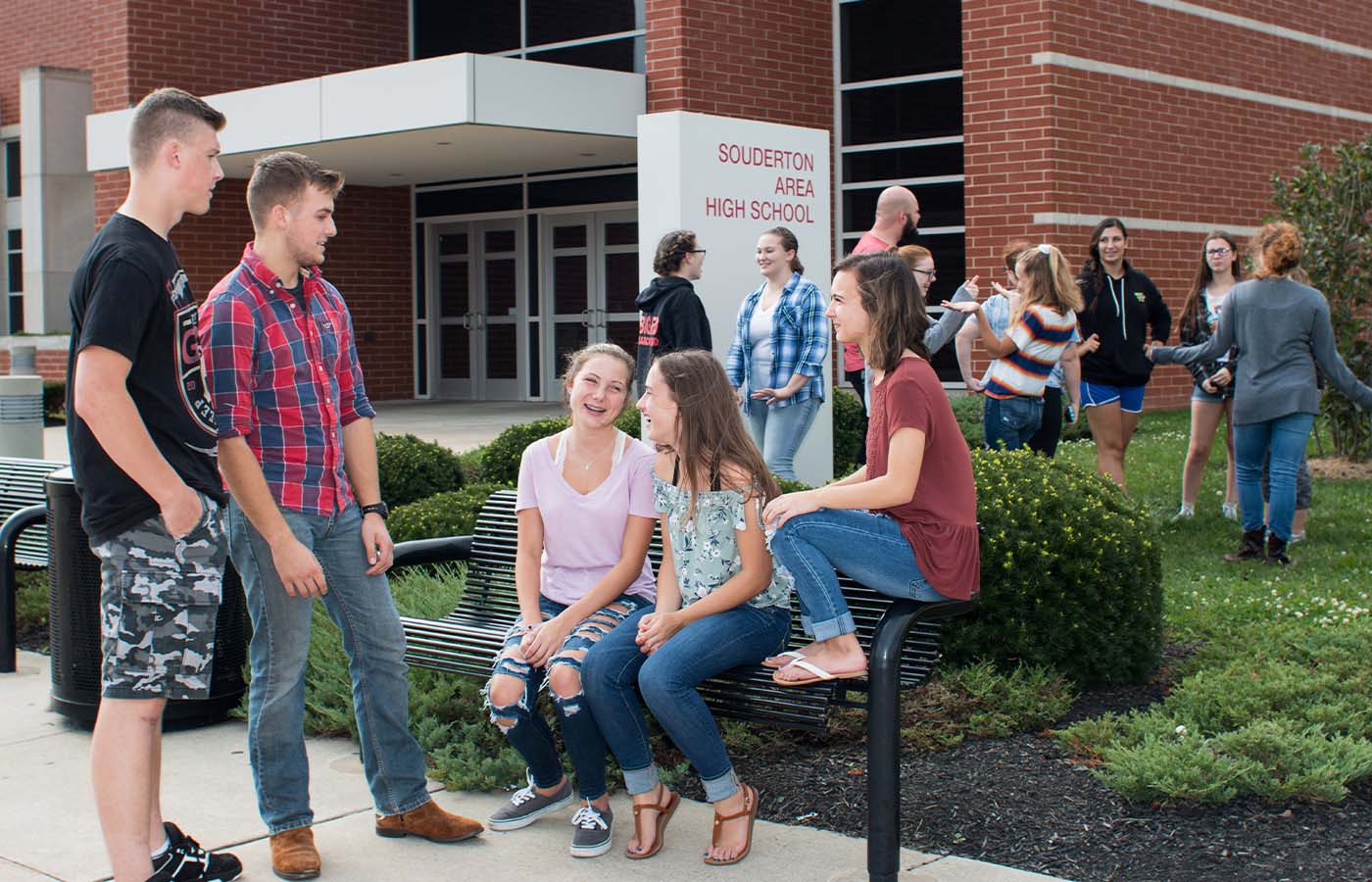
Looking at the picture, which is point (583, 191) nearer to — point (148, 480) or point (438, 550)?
point (438, 550)

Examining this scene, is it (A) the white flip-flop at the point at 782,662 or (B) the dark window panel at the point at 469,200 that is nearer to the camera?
(A) the white flip-flop at the point at 782,662

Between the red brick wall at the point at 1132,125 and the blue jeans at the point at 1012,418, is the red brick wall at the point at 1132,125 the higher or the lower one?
the higher one

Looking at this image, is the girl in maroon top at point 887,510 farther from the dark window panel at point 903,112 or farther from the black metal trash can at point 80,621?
the dark window panel at point 903,112

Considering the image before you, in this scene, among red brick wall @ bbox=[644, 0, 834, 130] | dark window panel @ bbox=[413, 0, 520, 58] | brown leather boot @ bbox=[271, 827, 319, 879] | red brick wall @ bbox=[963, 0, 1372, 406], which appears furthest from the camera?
dark window panel @ bbox=[413, 0, 520, 58]

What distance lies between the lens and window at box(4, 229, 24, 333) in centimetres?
2531

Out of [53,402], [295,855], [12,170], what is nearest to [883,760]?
[295,855]

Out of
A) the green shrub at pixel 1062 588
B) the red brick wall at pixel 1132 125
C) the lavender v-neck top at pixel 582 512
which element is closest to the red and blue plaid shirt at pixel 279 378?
the lavender v-neck top at pixel 582 512

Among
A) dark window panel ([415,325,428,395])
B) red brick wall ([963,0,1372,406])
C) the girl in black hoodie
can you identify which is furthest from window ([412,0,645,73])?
the girl in black hoodie

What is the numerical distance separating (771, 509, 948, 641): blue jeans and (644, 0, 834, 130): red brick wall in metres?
12.7

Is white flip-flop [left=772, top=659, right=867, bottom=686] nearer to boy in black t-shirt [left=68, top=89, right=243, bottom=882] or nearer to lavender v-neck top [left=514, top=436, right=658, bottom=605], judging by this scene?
lavender v-neck top [left=514, top=436, right=658, bottom=605]

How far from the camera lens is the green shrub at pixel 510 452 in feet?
31.0


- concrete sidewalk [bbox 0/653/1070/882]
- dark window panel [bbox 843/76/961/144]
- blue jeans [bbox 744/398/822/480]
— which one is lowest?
concrete sidewalk [bbox 0/653/1070/882]

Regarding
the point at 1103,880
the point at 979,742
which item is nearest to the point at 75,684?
the point at 979,742

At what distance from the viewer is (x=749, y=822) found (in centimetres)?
417
